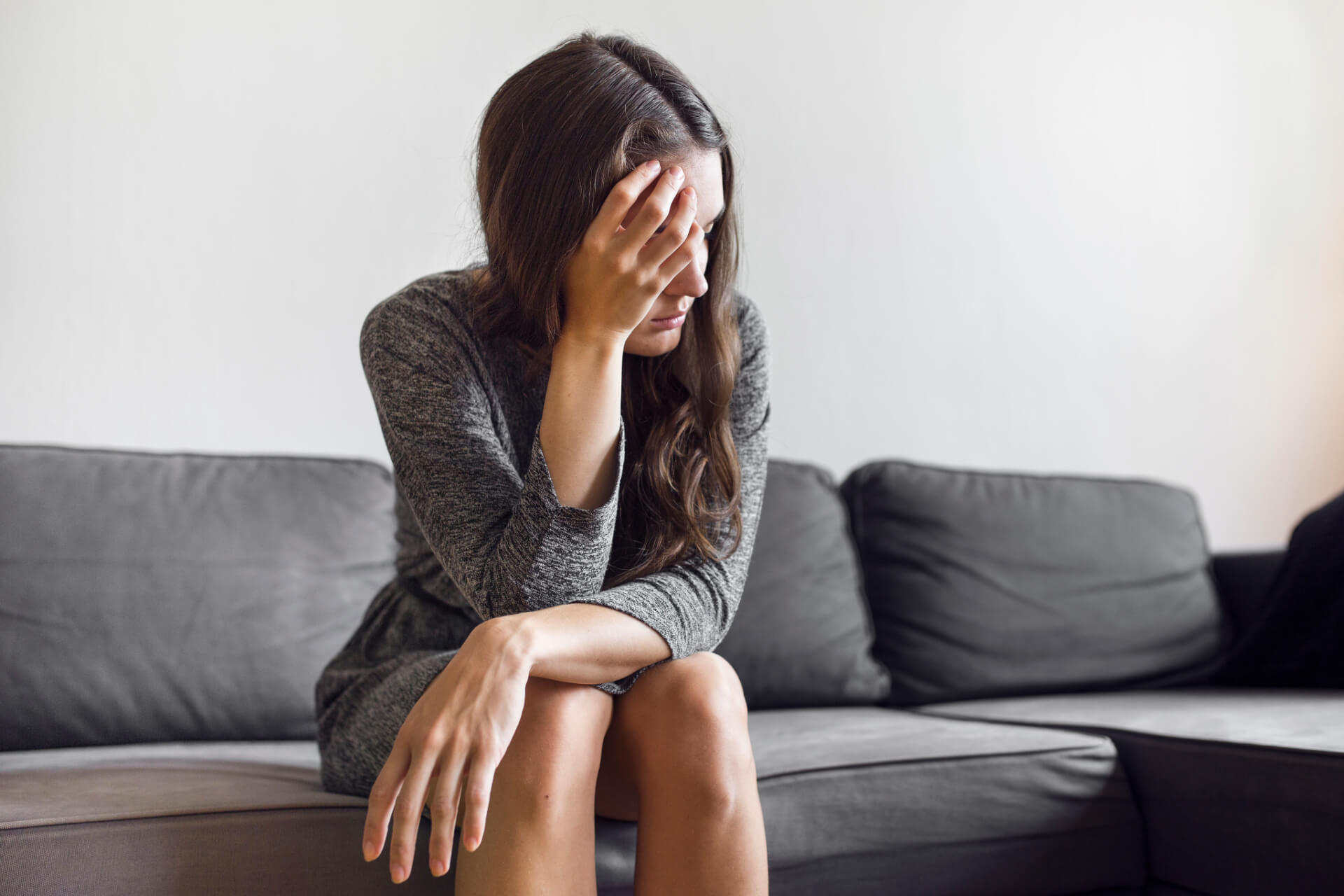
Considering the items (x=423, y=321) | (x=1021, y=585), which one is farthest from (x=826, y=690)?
(x=423, y=321)

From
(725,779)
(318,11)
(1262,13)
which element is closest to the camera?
(725,779)

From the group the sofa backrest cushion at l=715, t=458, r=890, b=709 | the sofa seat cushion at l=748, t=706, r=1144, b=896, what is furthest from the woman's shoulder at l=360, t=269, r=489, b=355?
the sofa backrest cushion at l=715, t=458, r=890, b=709

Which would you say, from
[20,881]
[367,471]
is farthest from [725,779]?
Answer: [367,471]

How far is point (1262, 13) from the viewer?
246 centimetres

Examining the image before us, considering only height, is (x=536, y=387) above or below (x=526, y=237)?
below

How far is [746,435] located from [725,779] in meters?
0.42

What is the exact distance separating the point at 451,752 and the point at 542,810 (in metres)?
0.08

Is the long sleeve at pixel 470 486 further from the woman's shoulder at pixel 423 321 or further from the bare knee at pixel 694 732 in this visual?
the bare knee at pixel 694 732

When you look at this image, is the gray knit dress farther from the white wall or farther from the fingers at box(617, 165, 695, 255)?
the white wall

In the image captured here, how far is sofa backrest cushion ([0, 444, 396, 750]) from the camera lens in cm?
129

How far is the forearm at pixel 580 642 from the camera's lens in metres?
0.81

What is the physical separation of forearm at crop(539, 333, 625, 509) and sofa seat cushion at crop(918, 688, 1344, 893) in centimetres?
73

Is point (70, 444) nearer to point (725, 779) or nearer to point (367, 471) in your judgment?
point (367, 471)

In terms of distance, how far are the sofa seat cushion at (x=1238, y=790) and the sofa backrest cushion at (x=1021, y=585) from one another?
0.27 m
